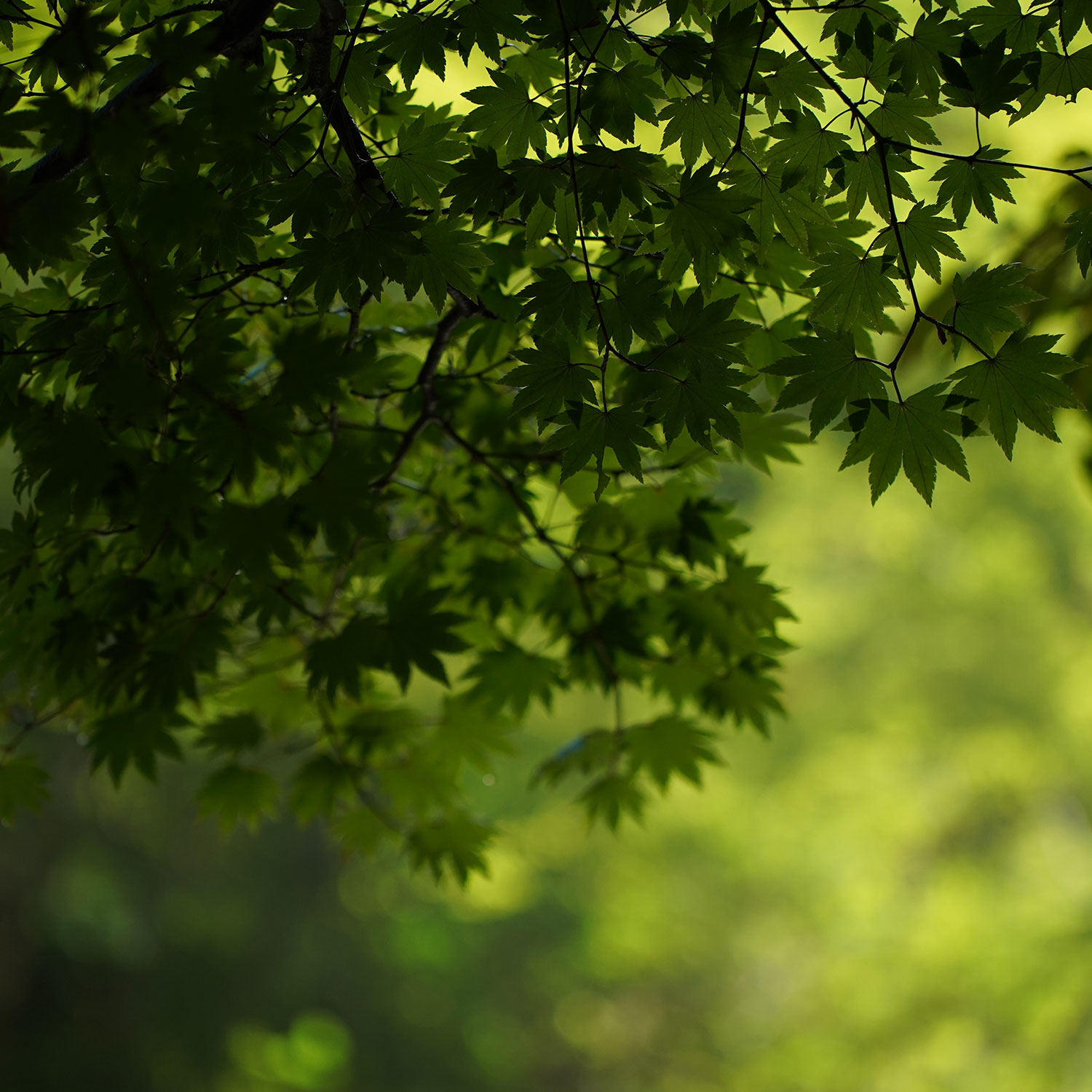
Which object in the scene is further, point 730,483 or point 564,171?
point 730,483

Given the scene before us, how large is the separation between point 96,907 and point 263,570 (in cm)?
801

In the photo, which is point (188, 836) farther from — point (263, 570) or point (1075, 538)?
point (263, 570)

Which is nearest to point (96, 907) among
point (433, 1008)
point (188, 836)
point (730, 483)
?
point (188, 836)

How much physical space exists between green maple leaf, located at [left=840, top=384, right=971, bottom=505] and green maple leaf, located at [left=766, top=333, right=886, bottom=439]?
2cm

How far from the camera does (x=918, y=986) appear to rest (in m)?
6.15

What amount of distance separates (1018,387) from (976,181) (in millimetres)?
183

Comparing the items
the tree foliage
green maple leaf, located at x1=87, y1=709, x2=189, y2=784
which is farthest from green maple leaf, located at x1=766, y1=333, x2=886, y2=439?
green maple leaf, located at x1=87, y1=709, x2=189, y2=784

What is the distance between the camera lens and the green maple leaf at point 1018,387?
0.78 metres

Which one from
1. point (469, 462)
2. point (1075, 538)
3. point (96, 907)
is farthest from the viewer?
point (96, 907)

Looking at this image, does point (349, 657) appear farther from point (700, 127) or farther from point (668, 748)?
point (700, 127)

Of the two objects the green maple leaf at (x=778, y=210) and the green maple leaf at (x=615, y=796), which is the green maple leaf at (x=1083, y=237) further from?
the green maple leaf at (x=615, y=796)

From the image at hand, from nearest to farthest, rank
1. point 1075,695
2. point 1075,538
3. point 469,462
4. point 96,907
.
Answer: point 469,462 → point 1075,695 → point 1075,538 → point 96,907

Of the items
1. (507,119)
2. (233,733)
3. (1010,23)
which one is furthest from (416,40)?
(233,733)

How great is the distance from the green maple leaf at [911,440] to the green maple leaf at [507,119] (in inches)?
15.7
